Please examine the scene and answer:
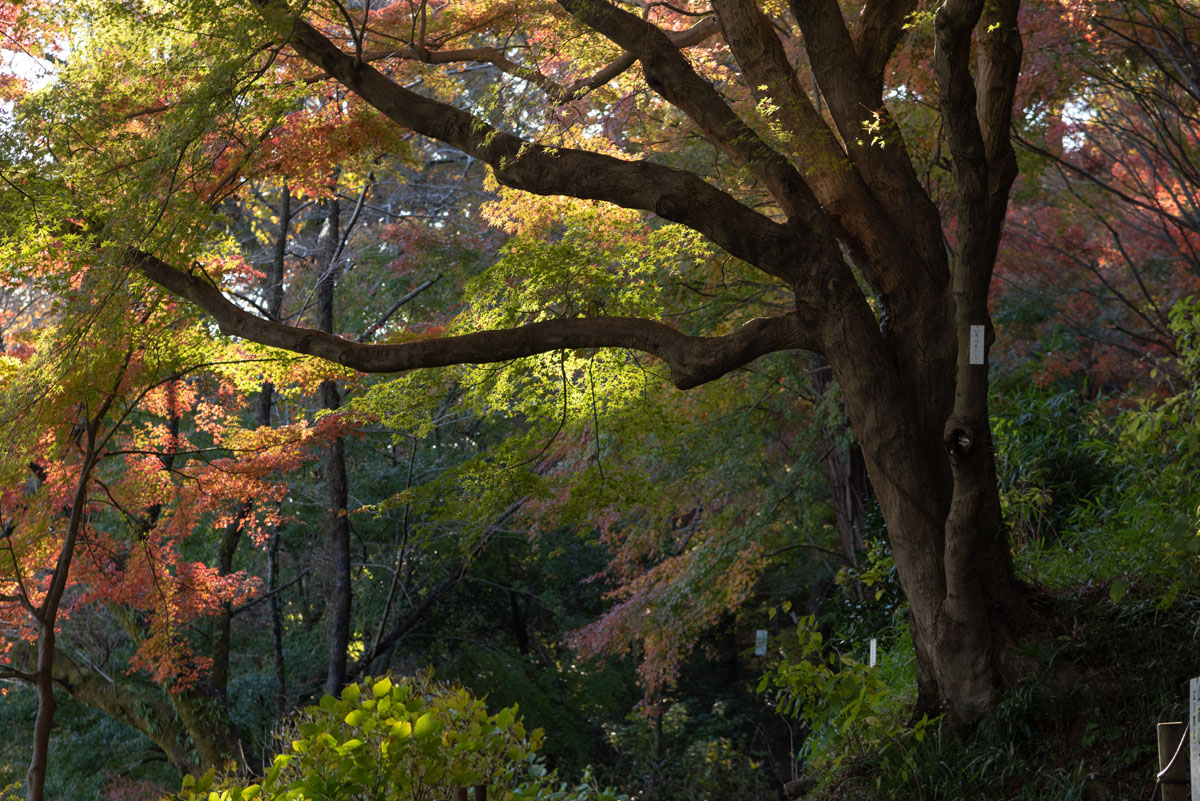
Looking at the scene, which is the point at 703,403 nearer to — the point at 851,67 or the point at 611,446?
the point at 611,446

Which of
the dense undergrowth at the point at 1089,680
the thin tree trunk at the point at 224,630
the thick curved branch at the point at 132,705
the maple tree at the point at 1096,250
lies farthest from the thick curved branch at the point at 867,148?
the thick curved branch at the point at 132,705

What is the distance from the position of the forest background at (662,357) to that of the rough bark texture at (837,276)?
0.7 inches

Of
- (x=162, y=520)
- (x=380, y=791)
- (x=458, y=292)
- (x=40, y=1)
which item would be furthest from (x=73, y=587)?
(x=380, y=791)

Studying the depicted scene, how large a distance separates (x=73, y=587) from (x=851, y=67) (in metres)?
8.72

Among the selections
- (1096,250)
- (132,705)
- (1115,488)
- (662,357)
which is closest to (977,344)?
(662,357)

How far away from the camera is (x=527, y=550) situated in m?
13.5

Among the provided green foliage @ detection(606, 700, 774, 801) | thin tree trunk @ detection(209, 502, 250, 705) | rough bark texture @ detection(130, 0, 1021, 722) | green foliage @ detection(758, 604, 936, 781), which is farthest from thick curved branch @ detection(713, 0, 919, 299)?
thin tree trunk @ detection(209, 502, 250, 705)

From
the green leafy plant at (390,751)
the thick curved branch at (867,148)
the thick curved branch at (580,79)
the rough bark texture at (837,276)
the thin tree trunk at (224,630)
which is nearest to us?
the green leafy plant at (390,751)

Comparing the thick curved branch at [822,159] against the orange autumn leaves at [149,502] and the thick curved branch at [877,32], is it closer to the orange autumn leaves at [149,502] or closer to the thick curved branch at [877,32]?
the thick curved branch at [877,32]

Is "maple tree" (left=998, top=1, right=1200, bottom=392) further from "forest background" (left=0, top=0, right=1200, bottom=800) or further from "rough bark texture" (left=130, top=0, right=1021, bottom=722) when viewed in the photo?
"rough bark texture" (left=130, top=0, right=1021, bottom=722)

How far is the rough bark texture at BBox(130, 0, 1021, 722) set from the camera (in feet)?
14.0

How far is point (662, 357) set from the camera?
4.56 m

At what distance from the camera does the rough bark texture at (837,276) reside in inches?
168

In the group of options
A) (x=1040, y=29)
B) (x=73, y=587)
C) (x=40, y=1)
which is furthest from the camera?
(x=73, y=587)
